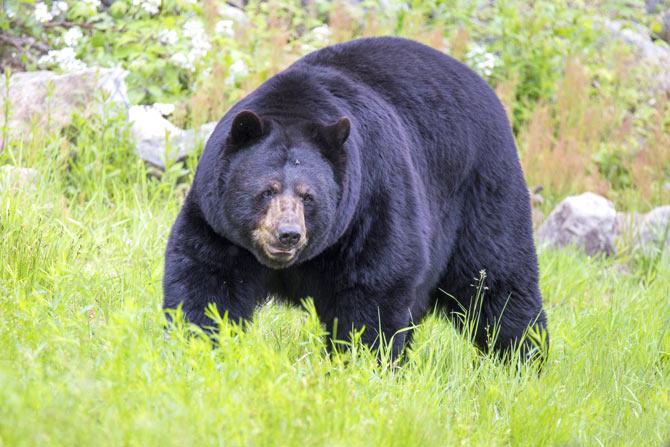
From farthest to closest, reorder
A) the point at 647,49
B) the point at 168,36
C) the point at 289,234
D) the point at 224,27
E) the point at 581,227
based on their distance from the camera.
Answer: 1. the point at 647,49
2. the point at 224,27
3. the point at 168,36
4. the point at 581,227
5. the point at 289,234

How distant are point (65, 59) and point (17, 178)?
1953 millimetres

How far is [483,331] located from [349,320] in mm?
1227

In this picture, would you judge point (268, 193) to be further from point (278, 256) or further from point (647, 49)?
point (647, 49)

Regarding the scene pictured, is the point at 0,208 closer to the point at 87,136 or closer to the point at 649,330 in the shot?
the point at 87,136

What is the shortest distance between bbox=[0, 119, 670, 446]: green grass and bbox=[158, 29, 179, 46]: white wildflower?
142 centimetres

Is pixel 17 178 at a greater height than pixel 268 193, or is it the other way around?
pixel 268 193

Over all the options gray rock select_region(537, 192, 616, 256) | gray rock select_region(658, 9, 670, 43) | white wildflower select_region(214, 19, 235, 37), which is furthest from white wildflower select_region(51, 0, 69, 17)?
gray rock select_region(658, 9, 670, 43)

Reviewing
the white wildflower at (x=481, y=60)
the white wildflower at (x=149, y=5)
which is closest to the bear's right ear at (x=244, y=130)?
the white wildflower at (x=149, y=5)

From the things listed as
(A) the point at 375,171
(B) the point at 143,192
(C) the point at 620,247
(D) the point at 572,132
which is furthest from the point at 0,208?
(D) the point at 572,132

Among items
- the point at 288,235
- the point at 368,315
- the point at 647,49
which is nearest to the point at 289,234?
the point at 288,235

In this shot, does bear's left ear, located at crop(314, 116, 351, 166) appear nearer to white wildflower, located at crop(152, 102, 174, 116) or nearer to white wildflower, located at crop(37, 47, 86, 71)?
white wildflower, located at crop(152, 102, 174, 116)

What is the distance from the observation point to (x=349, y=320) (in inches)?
155

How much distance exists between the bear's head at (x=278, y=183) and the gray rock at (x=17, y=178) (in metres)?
1.98

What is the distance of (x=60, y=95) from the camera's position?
6.89 meters
